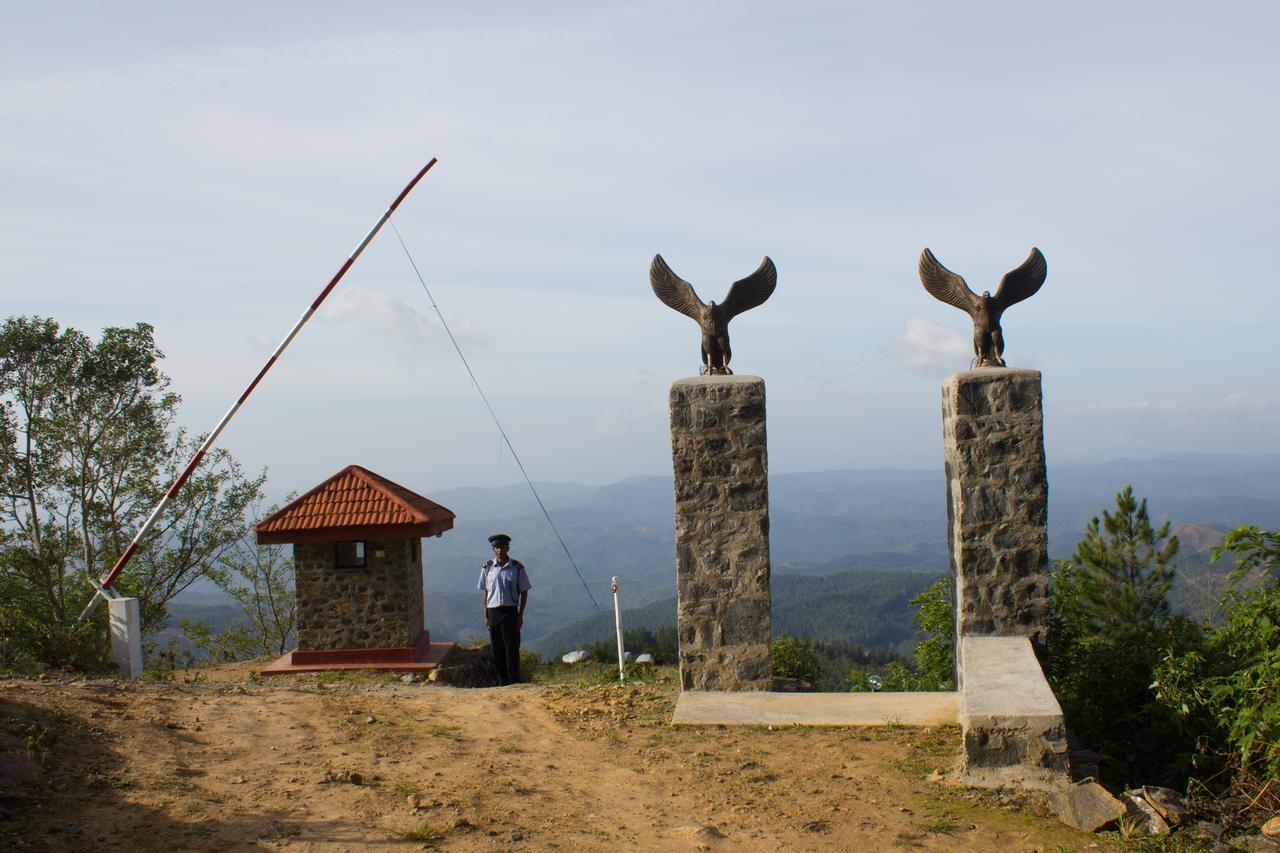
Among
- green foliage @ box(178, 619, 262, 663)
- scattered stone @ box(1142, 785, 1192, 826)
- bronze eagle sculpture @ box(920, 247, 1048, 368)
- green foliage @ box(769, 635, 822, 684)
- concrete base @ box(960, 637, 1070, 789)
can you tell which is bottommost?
green foliage @ box(178, 619, 262, 663)

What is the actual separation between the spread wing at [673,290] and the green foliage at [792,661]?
3.99 meters

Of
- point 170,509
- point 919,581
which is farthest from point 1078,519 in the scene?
point 170,509

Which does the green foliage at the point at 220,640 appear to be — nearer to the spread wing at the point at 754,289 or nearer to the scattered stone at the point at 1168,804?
the spread wing at the point at 754,289

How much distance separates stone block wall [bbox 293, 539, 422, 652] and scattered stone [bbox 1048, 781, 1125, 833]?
858cm

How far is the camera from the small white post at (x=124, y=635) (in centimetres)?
1016

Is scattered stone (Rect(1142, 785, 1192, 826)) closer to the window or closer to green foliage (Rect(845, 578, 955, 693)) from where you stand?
green foliage (Rect(845, 578, 955, 693))

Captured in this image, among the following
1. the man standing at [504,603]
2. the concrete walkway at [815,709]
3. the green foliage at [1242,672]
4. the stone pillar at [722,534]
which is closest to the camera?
the green foliage at [1242,672]

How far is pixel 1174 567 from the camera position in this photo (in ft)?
29.4

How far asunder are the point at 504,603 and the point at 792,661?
2.95 m

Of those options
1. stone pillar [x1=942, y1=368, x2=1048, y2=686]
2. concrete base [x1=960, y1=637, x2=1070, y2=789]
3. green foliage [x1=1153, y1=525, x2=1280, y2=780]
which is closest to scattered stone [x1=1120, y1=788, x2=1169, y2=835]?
concrete base [x1=960, y1=637, x2=1070, y2=789]

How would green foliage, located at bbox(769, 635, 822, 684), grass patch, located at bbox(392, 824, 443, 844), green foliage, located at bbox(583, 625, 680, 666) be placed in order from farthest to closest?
green foliage, located at bbox(583, 625, 680, 666), green foliage, located at bbox(769, 635, 822, 684), grass patch, located at bbox(392, 824, 443, 844)

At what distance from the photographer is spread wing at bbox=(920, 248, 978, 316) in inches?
298

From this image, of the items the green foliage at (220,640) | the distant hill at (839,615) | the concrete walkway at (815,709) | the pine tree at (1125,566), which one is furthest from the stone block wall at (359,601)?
the distant hill at (839,615)

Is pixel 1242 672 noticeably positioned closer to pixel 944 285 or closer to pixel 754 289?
pixel 944 285
